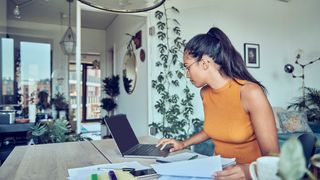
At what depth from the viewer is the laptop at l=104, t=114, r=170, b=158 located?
1389 millimetres

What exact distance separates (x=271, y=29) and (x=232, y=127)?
4.11 metres

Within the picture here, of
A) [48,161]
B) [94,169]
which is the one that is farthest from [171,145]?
[48,161]

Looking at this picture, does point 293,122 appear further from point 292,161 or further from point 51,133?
point 292,161

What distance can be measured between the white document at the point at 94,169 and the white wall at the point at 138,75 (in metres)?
2.87

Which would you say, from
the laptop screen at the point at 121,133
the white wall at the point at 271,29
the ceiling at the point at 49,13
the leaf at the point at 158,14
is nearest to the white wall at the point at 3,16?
the ceiling at the point at 49,13

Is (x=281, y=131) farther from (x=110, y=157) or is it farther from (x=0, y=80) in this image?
(x=0, y=80)

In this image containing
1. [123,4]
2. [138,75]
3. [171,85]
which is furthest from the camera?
[138,75]

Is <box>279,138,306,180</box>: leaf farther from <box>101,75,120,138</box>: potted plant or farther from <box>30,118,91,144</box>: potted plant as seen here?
<box>101,75,120,138</box>: potted plant

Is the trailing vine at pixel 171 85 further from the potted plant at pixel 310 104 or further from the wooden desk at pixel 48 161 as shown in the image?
the wooden desk at pixel 48 161

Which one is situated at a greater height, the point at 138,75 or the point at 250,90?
the point at 138,75

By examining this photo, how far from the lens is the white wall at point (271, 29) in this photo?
4.22 m

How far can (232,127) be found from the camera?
122 centimetres

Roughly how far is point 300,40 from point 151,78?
2.97m

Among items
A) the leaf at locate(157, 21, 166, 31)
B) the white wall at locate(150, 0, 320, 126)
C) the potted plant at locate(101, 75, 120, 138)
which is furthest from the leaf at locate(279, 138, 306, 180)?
the potted plant at locate(101, 75, 120, 138)
